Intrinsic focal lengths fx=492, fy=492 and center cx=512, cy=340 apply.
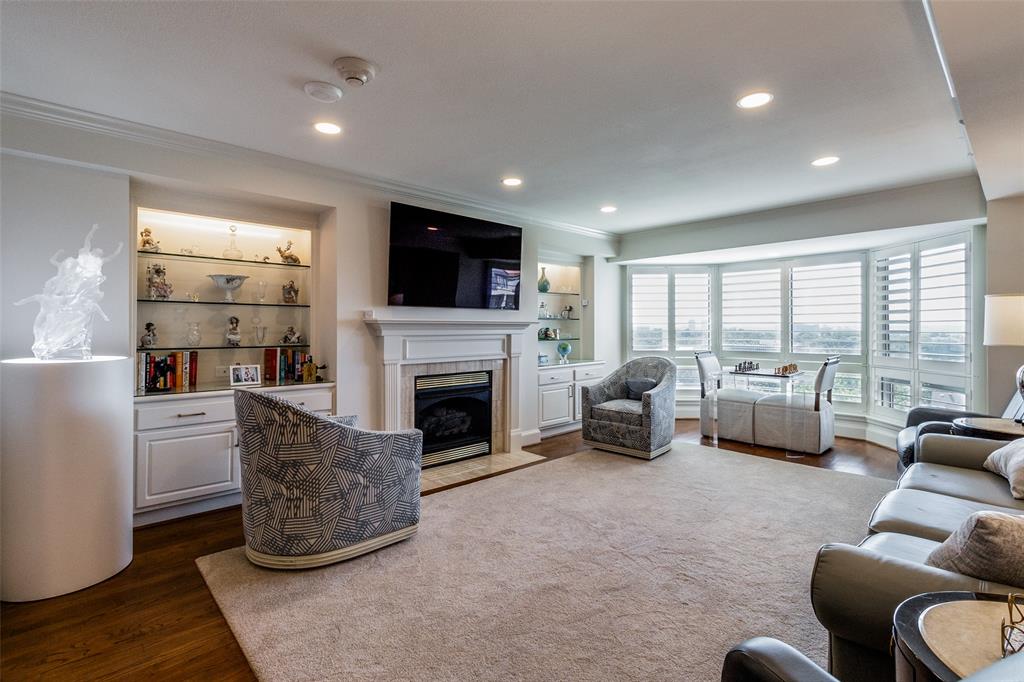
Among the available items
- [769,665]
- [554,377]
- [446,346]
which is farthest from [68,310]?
[554,377]

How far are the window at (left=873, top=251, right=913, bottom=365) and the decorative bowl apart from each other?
6303 mm

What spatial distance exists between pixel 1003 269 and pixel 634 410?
3.03 meters

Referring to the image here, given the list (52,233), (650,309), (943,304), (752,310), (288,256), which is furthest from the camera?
(650,309)

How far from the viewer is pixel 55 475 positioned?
7.77 ft

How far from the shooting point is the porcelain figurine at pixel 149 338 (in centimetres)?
351

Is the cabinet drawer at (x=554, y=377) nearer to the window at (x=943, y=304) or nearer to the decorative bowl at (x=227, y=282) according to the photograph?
the decorative bowl at (x=227, y=282)

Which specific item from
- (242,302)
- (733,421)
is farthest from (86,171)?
(733,421)

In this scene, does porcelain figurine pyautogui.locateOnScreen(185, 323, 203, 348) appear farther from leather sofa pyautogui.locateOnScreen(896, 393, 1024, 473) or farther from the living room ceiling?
leather sofa pyautogui.locateOnScreen(896, 393, 1024, 473)

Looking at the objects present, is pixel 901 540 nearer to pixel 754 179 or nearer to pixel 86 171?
pixel 754 179

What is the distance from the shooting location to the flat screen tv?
4305 millimetres

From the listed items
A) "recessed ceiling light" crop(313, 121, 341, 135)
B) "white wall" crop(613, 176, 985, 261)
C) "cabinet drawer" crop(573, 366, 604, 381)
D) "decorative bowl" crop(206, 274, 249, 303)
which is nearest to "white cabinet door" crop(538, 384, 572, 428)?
Answer: "cabinet drawer" crop(573, 366, 604, 381)

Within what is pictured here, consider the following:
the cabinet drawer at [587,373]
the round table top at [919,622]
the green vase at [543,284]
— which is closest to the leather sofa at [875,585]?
the round table top at [919,622]

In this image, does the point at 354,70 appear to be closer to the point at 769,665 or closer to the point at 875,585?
the point at 769,665

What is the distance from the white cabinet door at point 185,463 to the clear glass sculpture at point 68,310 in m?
0.84
